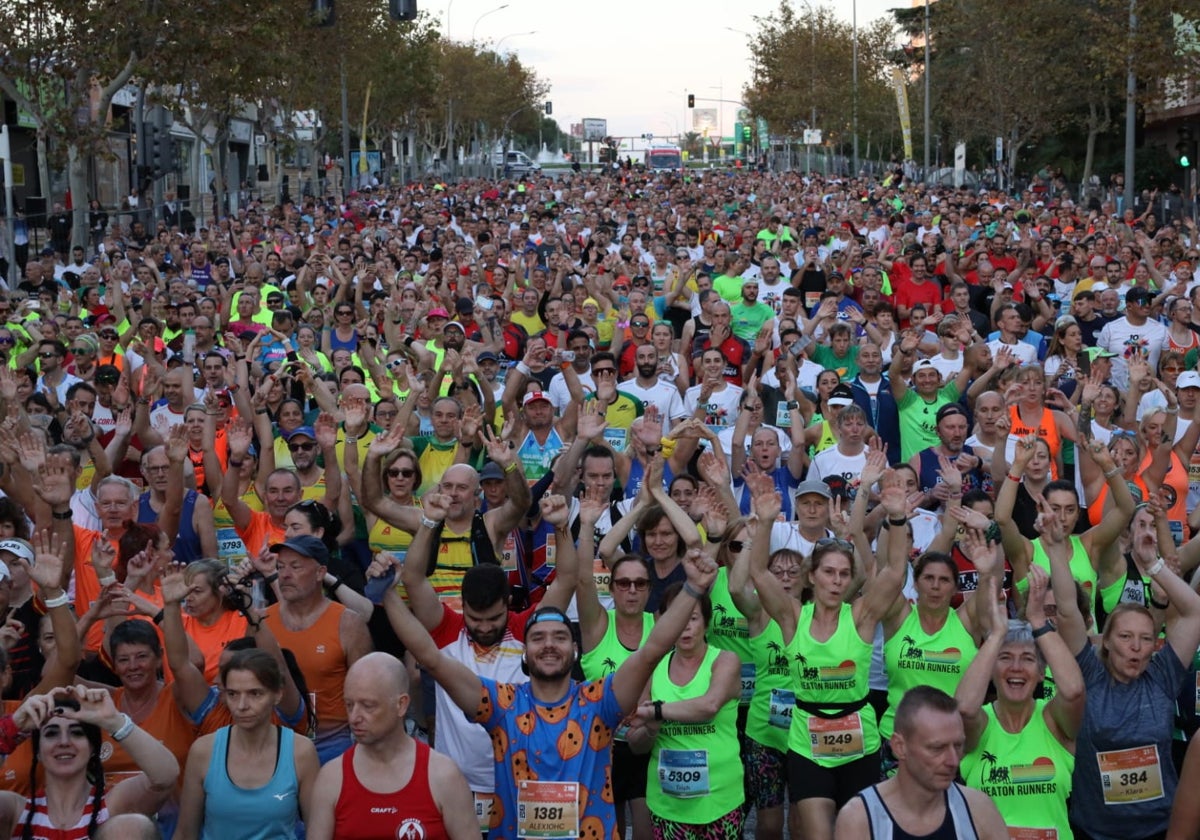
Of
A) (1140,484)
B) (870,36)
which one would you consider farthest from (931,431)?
(870,36)

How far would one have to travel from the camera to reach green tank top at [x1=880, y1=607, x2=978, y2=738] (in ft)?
21.1

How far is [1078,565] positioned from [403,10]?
1590 centimetres

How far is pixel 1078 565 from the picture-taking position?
748 centimetres

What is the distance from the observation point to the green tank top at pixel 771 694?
6629 millimetres

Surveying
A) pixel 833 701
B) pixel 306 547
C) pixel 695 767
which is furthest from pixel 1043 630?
pixel 306 547

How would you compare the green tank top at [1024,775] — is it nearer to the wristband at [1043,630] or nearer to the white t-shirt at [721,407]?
the wristband at [1043,630]

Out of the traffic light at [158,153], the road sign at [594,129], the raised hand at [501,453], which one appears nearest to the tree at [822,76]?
the traffic light at [158,153]

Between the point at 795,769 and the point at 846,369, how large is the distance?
6.65m

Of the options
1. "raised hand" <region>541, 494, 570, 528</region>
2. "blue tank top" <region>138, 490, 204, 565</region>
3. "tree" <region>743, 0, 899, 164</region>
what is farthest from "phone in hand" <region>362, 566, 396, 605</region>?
"tree" <region>743, 0, 899, 164</region>

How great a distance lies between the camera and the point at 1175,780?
5914 millimetres

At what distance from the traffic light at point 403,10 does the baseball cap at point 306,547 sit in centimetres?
1566

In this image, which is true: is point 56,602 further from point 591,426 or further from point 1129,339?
point 1129,339

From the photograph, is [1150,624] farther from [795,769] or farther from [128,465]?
[128,465]

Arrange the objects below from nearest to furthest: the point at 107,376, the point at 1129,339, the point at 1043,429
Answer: the point at 1043,429, the point at 107,376, the point at 1129,339
